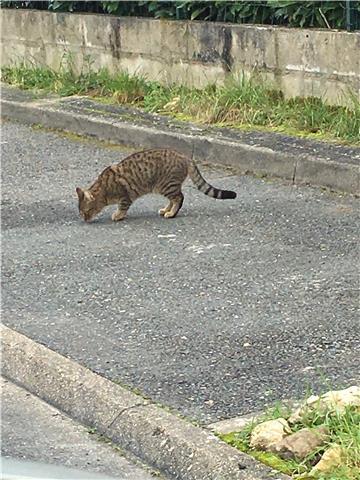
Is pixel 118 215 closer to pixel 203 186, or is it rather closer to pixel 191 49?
pixel 203 186

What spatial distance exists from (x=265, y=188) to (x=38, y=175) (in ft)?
6.22

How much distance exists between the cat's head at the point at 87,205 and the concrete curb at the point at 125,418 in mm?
2208

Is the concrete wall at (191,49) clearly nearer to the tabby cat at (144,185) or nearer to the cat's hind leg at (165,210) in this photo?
the tabby cat at (144,185)

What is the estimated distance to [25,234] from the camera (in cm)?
730

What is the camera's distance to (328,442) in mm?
3850

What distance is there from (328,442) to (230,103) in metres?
5.86

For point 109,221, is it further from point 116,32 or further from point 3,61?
point 3,61

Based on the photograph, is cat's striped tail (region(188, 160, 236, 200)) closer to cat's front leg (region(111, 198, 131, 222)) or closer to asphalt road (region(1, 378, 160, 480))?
cat's front leg (region(111, 198, 131, 222))

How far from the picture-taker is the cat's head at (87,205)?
7.55 metres

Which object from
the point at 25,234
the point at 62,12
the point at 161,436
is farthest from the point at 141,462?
the point at 62,12

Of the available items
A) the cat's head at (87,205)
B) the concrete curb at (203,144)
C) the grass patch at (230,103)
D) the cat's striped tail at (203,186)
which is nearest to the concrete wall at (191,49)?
the grass patch at (230,103)

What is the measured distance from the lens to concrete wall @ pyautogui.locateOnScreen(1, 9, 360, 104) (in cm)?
896

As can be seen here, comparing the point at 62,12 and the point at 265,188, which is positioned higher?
the point at 62,12

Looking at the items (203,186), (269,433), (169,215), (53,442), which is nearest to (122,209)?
(169,215)
